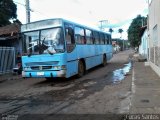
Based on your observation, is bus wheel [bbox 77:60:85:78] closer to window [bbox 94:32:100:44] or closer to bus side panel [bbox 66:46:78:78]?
bus side panel [bbox 66:46:78:78]

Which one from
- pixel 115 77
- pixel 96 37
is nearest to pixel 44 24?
pixel 115 77

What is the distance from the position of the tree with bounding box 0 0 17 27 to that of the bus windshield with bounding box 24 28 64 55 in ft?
75.3

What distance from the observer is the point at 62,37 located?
43.4ft

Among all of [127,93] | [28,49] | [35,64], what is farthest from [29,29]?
[127,93]

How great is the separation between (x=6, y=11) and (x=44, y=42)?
83.0 ft

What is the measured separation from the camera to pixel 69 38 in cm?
1417

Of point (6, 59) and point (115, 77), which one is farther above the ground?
point (6, 59)

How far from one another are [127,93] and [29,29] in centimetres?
658

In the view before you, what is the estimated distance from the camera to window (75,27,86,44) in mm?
15709

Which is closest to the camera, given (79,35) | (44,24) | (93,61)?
(44,24)

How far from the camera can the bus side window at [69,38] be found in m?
13.8

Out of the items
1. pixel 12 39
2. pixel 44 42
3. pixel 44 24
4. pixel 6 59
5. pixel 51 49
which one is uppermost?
pixel 44 24

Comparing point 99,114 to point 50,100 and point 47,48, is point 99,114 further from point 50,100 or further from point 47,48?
point 47,48

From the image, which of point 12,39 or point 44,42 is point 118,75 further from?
point 12,39
